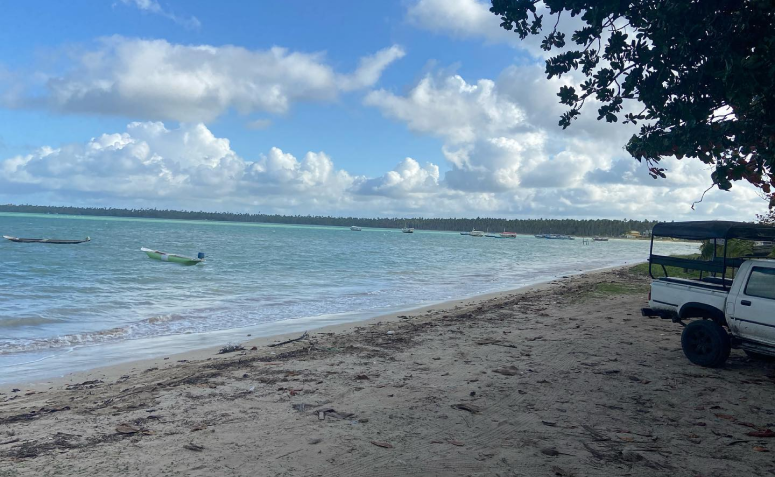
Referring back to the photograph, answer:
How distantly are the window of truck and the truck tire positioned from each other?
777mm

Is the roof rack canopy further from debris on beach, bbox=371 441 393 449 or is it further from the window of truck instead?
debris on beach, bbox=371 441 393 449

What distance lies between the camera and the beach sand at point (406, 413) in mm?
5016

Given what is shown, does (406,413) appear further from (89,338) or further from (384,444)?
(89,338)

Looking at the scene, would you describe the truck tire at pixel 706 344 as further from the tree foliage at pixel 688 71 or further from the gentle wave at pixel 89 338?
the gentle wave at pixel 89 338

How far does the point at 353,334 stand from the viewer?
12.2 meters

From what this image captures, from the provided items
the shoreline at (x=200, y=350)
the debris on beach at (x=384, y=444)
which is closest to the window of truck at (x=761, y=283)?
the debris on beach at (x=384, y=444)

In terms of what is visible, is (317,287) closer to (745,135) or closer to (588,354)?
(588,354)

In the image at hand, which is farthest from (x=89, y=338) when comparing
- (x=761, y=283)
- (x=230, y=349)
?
(x=761, y=283)

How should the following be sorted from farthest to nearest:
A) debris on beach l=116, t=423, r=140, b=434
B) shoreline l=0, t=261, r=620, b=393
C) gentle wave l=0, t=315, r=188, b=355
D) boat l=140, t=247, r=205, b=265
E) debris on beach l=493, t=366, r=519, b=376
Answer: boat l=140, t=247, r=205, b=265 → gentle wave l=0, t=315, r=188, b=355 → shoreline l=0, t=261, r=620, b=393 → debris on beach l=493, t=366, r=519, b=376 → debris on beach l=116, t=423, r=140, b=434

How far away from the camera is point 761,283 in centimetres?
785

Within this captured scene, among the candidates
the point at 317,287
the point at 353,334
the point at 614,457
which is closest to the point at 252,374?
the point at 353,334

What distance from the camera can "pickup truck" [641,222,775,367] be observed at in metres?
7.77

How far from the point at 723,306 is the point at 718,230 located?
1.21 meters

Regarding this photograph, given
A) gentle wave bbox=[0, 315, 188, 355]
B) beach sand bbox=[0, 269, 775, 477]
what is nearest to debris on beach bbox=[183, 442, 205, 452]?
beach sand bbox=[0, 269, 775, 477]
